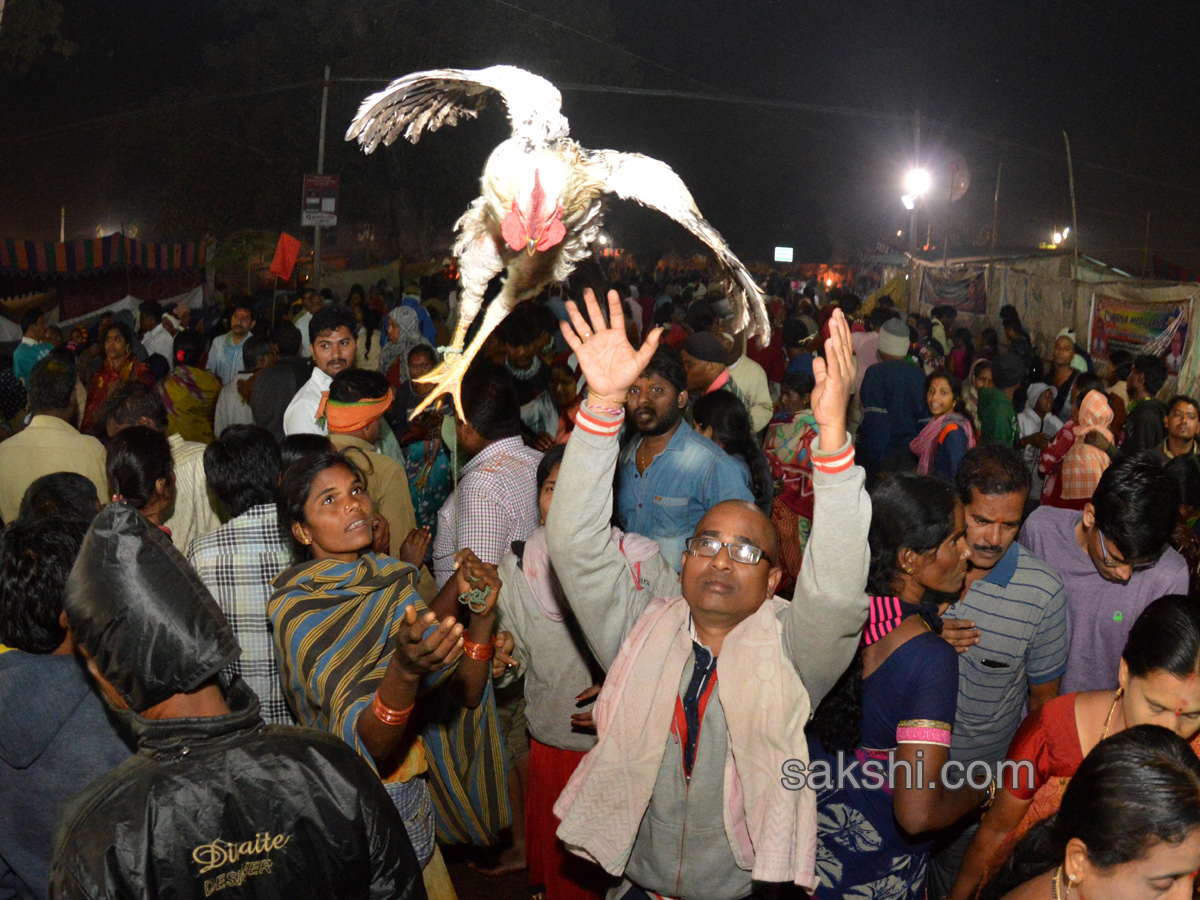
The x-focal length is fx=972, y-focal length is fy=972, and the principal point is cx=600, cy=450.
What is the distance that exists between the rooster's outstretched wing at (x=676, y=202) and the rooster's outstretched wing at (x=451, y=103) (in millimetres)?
197

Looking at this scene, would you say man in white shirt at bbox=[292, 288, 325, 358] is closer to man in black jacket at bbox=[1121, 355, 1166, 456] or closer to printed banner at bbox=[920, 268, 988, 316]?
man in black jacket at bbox=[1121, 355, 1166, 456]

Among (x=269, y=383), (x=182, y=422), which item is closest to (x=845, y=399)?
(x=269, y=383)

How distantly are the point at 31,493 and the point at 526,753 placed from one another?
78.9 inches

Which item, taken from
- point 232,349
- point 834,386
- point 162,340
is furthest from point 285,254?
point 834,386

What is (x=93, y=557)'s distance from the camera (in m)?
1.58

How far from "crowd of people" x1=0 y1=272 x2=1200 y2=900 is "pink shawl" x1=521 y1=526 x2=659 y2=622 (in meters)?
0.01

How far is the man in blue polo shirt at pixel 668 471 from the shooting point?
364cm

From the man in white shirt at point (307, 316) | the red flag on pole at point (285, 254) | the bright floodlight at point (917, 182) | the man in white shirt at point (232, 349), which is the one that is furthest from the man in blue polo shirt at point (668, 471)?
the bright floodlight at point (917, 182)

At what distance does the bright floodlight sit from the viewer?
Result: 50.2 ft

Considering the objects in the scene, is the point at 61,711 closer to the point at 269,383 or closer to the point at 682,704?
the point at 682,704

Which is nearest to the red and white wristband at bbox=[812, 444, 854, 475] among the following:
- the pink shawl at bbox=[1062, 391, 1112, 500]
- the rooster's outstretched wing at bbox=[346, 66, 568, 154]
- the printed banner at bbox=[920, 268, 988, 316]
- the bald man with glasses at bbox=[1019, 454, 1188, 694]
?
the bald man with glasses at bbox=[1019, 454, 1188, 694]

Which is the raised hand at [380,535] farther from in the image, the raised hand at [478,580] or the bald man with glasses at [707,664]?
the bald man with glasses at [707,664]

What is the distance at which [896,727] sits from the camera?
2352 millimetres

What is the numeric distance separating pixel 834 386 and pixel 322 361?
3.35 meters
